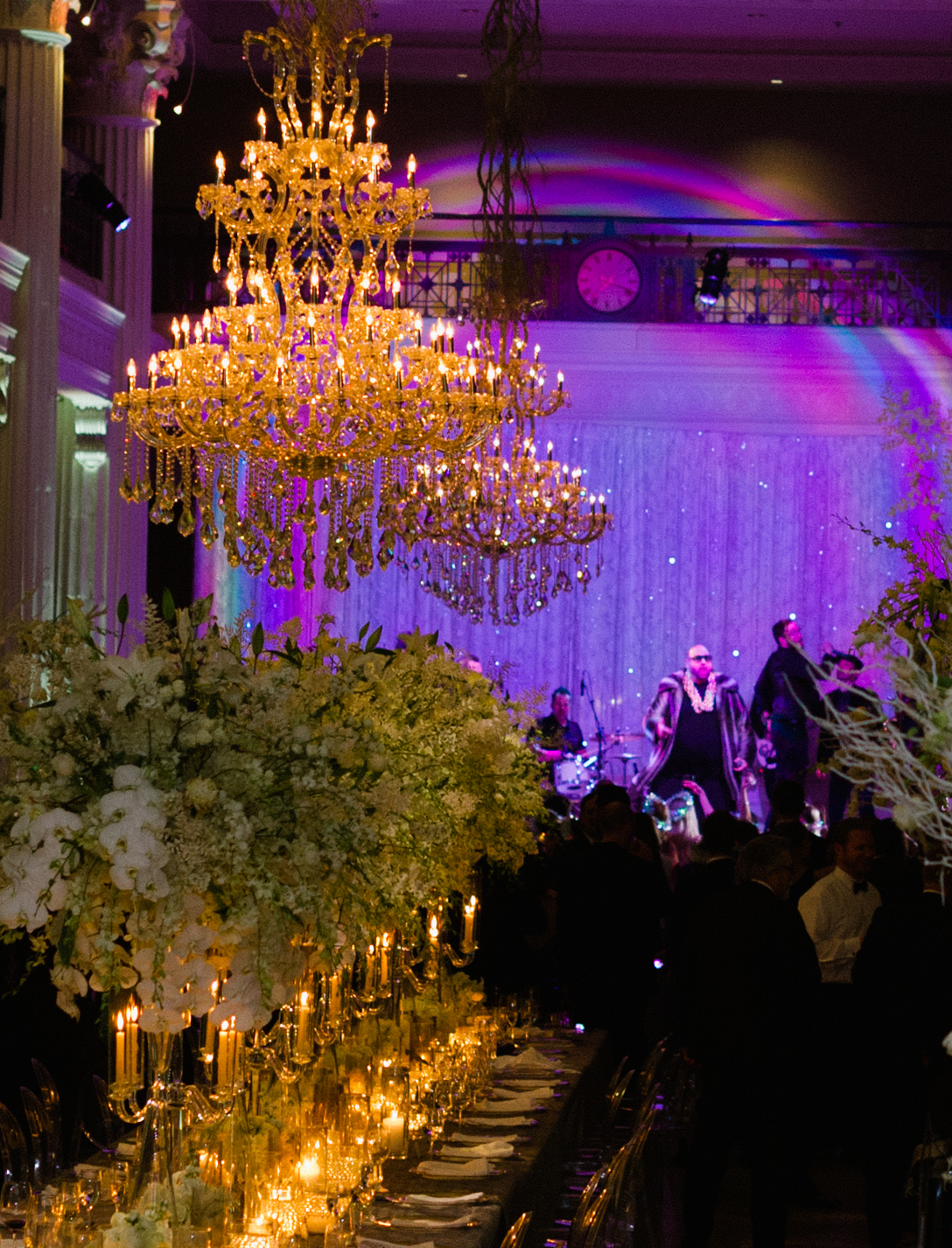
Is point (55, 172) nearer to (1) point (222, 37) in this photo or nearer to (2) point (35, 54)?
(2) point (35, 54)

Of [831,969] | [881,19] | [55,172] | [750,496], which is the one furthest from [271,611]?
[831,969]

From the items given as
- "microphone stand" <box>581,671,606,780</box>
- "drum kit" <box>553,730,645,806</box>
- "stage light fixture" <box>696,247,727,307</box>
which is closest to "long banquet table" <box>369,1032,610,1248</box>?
"drum kit" <box>553,730,645,806</box>

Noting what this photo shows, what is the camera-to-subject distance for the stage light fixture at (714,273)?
15047mm

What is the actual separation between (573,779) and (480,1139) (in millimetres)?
9069

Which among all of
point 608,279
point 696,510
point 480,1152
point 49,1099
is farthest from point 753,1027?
point 608,279

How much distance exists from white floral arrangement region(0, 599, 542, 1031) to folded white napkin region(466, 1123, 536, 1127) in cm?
155

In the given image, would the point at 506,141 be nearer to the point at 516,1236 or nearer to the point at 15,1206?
the point at 516,1236

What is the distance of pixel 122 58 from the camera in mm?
11930

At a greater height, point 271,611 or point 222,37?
point 222,37

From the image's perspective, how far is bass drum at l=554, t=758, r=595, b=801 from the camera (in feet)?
44.2

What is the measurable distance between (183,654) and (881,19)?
15.1m

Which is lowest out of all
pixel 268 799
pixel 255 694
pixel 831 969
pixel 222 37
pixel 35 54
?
pixel 831 969

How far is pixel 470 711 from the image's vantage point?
18.5ft

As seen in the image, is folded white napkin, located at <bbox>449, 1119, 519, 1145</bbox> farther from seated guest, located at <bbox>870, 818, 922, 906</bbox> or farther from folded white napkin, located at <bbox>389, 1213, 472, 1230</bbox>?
seated guest, located at <bbox>870, 818, 922, 906</bbox>
